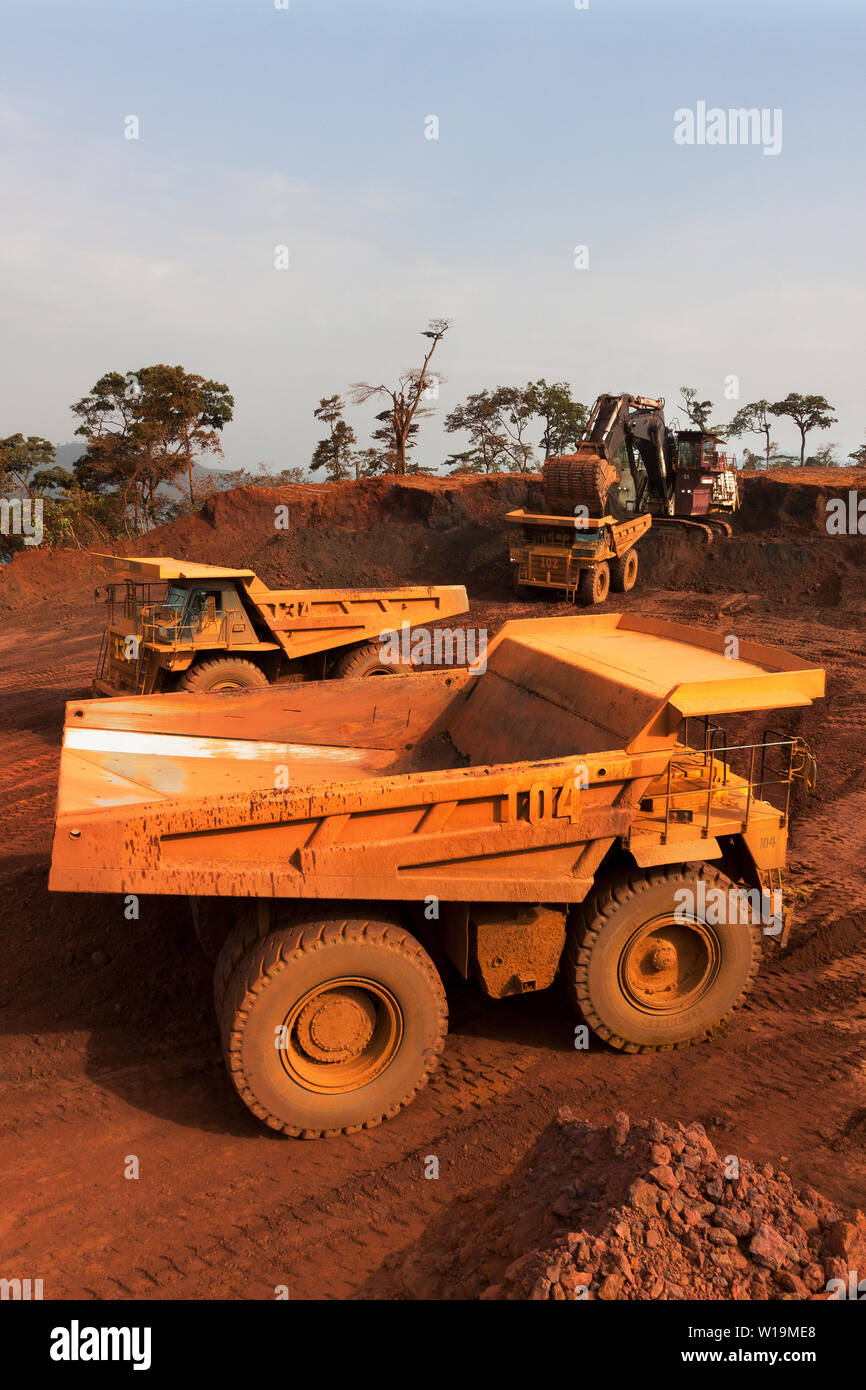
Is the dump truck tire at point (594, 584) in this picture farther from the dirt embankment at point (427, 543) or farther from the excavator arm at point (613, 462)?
the dirt embankment at point (427, 543)

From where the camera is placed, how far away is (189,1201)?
155 inches

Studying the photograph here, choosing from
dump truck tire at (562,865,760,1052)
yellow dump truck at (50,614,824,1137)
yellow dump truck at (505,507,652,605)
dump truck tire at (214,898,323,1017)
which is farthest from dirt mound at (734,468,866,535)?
dump truck tire at (214,898,323,1017)

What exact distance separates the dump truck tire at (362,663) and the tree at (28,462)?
777 inches

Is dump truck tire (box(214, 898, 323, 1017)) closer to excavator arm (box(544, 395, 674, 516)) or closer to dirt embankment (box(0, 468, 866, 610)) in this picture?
excavator arm (box(544, 395, 674, 516))

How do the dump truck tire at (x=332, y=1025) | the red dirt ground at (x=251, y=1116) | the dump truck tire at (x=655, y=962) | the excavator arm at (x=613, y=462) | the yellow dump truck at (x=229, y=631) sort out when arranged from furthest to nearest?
1. the excavator arm at (x=613, y=462)
2. the yellow dump truck at (x=229, y=631)
3. the dump truck tire at (x=655, y=962)
4. the dump truck tire at (x=332, y=1025)
5. the red dirt ground at (x=251, y=1116)

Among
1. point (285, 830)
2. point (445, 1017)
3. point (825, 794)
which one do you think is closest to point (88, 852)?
point (285, 830)

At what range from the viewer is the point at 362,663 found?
11125mm

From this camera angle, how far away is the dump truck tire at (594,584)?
61.6 ft

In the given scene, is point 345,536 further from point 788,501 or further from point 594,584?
point 788,501

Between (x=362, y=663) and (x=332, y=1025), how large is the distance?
700cm

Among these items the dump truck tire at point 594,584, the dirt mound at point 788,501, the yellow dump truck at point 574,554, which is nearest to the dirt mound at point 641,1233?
the yellow dump truck at point 574,554
